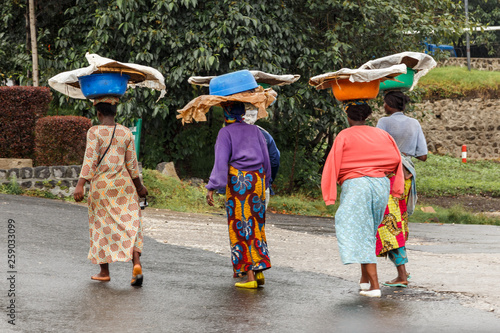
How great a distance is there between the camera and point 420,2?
17.0 m

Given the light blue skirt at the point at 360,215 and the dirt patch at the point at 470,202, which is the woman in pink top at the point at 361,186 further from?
the dirt patch at the point at 470,202

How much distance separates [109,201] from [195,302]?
1.34 m

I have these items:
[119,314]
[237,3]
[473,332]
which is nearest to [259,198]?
[119,314]

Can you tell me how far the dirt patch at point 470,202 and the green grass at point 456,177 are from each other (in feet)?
1.87

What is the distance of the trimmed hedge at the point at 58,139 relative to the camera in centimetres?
1300

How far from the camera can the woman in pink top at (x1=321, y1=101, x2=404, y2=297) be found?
5.89 meters

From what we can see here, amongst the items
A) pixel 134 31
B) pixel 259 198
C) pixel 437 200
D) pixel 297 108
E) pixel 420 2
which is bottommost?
pixel 437 200

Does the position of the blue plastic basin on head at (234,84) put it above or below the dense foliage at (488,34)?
below

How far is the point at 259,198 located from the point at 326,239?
410 cm

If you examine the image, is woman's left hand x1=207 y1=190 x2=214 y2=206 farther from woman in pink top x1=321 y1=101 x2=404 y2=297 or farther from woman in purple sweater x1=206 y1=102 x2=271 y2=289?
woman in pink top x1=321 y1=101 x2=404 y2=297

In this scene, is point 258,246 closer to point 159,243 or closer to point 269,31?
point 159,243

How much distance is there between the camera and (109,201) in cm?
624

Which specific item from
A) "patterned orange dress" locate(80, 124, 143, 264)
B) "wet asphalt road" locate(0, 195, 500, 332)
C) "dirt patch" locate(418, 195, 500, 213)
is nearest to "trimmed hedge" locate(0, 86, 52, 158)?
"wet asphalt road" locate(0, 195, 500, 332)

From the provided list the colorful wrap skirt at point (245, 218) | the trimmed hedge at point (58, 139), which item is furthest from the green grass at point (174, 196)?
the colorful wrap skirt at point (245, 218)
